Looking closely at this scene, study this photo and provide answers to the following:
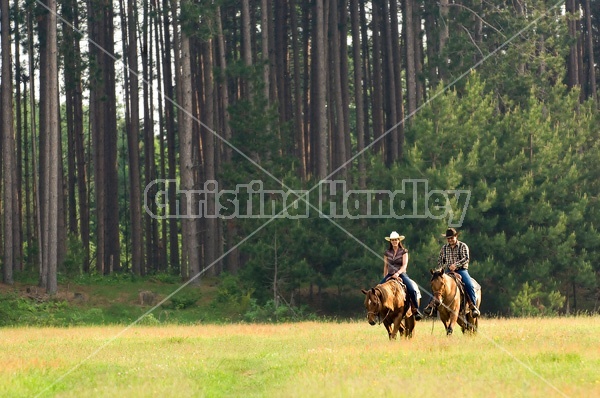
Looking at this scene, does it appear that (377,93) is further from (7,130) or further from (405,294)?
(405,294)

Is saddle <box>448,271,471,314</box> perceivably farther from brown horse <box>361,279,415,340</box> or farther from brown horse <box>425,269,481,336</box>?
brown horse <box>361,279,415,340</box>

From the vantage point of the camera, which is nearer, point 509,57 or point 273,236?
point 273,236

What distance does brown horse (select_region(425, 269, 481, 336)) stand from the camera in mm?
17828

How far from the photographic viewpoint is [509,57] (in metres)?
40.3

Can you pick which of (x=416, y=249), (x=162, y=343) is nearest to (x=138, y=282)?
(x=416, y=249)

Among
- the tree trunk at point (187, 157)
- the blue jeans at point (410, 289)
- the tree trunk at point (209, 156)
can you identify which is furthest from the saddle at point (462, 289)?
the tree trunk at point (209, 156)

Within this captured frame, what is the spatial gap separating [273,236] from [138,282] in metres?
9.73

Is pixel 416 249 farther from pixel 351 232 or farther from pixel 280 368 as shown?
pixel 280 368

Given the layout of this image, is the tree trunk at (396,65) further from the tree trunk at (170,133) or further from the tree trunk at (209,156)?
the tree trunk at (209,156)

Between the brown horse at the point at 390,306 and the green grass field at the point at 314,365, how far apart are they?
45 cm

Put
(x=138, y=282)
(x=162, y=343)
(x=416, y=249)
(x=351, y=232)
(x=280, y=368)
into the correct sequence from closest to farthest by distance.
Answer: (x=280, y=368)
(x=162, y=343)
(x=416, y=249)
(x=351, y=232)
(x=138, y=282)

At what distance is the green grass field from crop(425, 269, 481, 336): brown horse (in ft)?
1.21

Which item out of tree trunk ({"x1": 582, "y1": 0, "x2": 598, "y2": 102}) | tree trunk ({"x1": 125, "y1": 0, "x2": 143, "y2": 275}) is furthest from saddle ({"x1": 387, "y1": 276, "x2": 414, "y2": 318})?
tree trunk ({"x1": 582, "y1": 0, "x2": 598, "y2": 102})

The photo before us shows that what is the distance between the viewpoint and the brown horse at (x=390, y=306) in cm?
1809
